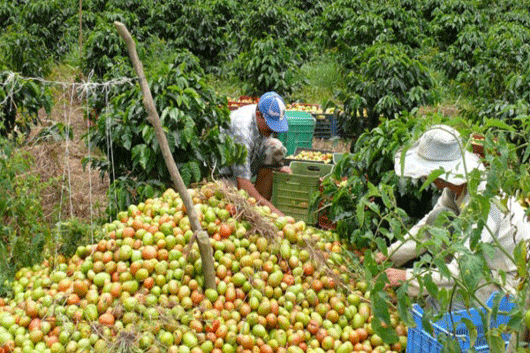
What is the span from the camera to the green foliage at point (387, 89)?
596cm

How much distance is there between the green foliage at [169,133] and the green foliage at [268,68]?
155 inches

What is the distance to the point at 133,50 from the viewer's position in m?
2.71

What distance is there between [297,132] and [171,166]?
4.86m

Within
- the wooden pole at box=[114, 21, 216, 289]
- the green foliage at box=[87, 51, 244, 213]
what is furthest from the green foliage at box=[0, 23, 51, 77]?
the wooden pole at box=[114, 21, 216, 289]

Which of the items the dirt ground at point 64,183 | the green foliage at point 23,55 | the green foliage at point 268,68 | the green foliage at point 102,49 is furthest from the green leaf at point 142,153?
the green foliage at point 23,55

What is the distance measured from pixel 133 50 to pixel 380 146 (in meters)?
1.81

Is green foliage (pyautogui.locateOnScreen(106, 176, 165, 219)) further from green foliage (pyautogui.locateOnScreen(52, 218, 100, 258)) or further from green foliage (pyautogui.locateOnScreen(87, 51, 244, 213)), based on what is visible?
green foliage (pyautogui.locateOnScreen(52, 218, 100, 258))

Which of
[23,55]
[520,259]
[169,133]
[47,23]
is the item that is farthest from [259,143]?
[47,23]

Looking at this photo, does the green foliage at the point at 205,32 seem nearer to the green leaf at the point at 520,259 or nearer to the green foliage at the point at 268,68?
the green foliage at the point at 268,68

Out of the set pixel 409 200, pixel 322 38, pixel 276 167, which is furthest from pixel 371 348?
pixel 322 38

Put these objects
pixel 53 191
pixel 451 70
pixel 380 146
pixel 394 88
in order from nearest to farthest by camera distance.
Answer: pixel 380 146, pixel 53 191, pixel 394 88, pixel 451 70

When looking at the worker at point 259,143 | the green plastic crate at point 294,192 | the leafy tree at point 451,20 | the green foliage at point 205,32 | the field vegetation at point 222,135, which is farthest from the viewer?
the leafy tree at point 451,20

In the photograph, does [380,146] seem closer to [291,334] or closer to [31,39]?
[291,334]

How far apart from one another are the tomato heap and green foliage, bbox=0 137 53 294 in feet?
0.29
